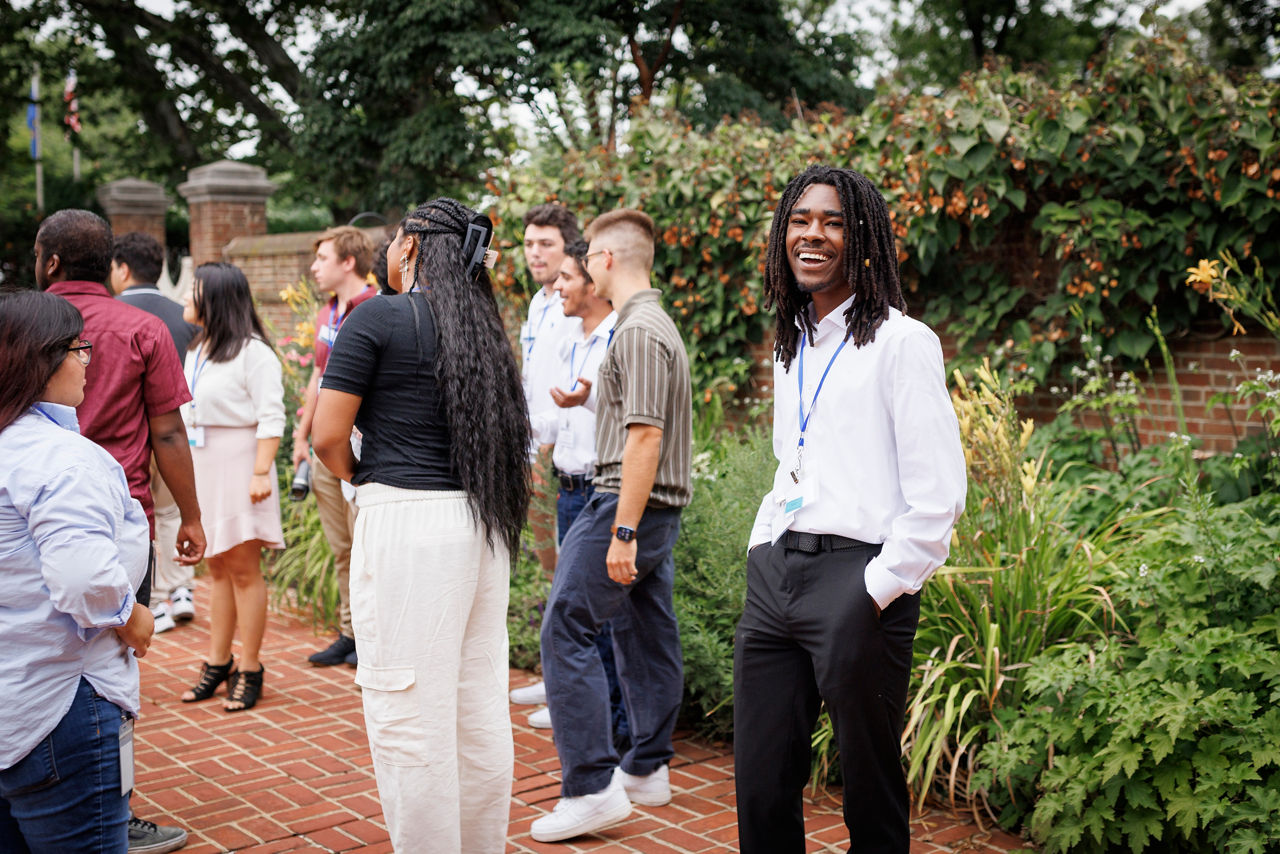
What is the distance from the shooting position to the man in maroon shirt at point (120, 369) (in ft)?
13.4

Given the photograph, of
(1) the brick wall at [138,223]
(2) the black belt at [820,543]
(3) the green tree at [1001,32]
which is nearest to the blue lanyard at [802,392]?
(2) the black belt at [820,543]

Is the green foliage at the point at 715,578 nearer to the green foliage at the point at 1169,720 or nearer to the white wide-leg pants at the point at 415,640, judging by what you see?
the green foliage at the point at 1169,720

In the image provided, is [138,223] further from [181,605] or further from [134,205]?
[181,605]

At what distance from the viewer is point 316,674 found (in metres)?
6.14

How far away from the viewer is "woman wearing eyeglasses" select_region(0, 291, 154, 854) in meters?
2.56

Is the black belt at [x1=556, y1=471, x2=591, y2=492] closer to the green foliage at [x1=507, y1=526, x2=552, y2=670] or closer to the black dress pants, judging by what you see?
the green foliage at [x1=507, y1=526, x2=552, y2=670]

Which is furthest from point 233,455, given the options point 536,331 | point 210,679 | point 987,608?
point 987,608

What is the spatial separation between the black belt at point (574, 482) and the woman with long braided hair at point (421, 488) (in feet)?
5.00

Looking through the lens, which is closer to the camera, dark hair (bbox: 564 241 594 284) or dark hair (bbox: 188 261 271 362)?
dark hair (bbox: 564 241 594 284)

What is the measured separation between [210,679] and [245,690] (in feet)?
0.82

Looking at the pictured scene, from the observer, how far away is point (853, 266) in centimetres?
286

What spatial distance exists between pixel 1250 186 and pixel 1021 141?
45.4 inches

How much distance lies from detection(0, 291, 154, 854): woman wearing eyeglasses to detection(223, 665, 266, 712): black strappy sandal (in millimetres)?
2822

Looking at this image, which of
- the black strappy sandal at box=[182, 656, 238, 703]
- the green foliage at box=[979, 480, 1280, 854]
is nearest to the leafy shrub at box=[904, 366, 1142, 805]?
the green foliage at box=[979, 480, 1280, 854]
